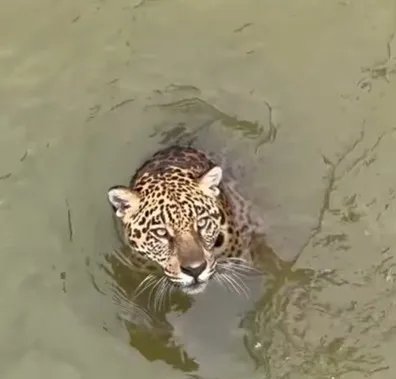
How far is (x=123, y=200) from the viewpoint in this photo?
7.93 metres

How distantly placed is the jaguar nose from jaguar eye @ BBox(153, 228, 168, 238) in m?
0.35

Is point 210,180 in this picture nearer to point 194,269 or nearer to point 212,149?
point 194,269

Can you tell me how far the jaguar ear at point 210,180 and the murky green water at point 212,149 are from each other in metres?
0.84

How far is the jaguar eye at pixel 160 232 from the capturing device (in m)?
7.69

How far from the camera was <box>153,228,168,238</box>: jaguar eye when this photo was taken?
25.2 ft

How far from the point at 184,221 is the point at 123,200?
539 millimetres

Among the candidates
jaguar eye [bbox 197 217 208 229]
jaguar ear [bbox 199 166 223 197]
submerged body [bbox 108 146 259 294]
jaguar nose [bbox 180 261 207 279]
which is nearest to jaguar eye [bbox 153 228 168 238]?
submerged body [bbox 108 146 259 294]

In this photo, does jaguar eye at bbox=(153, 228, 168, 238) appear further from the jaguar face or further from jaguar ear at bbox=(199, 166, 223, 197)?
jaguar ear at bbox=(199, 166, 223, 197)

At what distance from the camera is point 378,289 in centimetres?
827

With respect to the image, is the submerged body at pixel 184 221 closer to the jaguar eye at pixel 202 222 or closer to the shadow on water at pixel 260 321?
the jaguar eye at pixel 202 222

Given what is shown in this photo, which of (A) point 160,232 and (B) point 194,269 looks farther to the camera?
(A) point 160,232

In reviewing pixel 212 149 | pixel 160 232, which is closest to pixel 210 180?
pixel 160 232

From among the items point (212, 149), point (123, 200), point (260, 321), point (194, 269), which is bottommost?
point (260, 321)

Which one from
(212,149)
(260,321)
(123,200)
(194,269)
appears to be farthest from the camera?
(212,149)
